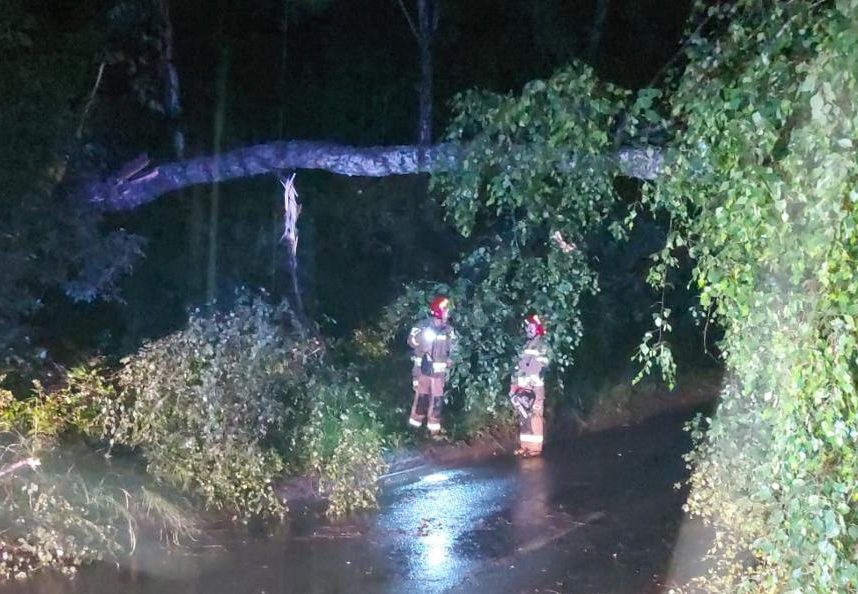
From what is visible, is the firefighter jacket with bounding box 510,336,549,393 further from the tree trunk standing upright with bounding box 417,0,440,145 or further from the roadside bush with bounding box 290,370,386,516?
the tree trunk standing upright with bounding box 417,0,440,145

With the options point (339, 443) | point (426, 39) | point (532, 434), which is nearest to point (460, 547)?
point (339, 443)

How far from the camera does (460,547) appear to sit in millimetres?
7660

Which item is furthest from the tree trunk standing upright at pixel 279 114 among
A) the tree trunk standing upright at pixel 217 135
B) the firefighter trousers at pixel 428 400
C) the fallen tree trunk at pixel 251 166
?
the firefighter trousers at pixel 428 400

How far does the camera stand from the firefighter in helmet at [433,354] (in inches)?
403

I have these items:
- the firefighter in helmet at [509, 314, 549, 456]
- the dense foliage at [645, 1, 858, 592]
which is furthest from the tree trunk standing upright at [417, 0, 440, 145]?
the dense foliage at [645, 1, 858, 592]

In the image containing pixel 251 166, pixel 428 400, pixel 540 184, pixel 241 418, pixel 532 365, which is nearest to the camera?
pixel 540 184

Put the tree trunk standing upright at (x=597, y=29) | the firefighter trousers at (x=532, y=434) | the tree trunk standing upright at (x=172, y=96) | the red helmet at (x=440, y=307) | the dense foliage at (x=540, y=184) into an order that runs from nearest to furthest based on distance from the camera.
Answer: the dense foliage at (x=540, y=184)
the red helmet at (x=440, y=307)
the firefighter trousers at (x=532, y=434)
the tree trunk standing upright at (x=597, y=29)
the tree trunk standing upright at (x=172, y=96)

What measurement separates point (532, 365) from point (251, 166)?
Answer: 3482 millimetres

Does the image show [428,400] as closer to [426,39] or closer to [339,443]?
[339,443]

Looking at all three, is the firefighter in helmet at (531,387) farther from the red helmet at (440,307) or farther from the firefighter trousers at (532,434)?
the red helmet at (440,307)

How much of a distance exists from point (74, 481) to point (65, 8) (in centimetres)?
421

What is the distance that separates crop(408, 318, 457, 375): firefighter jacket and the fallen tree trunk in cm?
164

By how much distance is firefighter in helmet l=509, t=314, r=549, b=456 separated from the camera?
10047 millimetres

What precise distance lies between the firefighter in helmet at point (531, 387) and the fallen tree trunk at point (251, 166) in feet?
6.68
